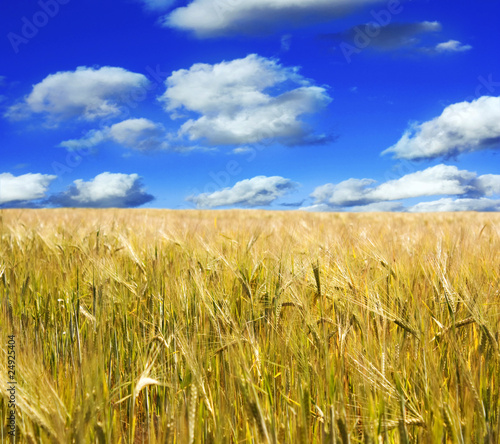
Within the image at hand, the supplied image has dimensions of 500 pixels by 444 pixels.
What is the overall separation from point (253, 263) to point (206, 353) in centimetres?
100

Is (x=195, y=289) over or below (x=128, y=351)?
over

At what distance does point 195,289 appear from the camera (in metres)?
1.97

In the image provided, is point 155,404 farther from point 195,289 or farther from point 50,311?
point 50,311

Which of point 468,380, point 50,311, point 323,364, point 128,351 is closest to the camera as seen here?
point 468,380

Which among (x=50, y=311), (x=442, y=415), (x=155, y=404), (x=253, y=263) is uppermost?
(x=253, y=263)

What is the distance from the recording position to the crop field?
0.93m

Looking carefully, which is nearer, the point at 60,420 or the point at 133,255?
the point at 60,420

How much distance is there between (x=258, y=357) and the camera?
1223mm

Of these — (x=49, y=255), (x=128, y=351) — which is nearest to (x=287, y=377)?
(x=128, y=351)

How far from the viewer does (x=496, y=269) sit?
7.73ft

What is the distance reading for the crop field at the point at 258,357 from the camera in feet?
3.04

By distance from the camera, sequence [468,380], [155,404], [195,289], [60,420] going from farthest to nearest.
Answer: [195,289], [155,404], [468,380], [60,420]

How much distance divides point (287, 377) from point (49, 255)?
9.85 feet

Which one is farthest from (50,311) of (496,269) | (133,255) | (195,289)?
(496,269)
